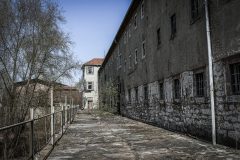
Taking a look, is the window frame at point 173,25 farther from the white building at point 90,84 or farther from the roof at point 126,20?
the white building at point 90,84

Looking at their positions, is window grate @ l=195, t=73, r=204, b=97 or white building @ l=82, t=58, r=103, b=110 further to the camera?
white building @ l=82, t=58, r=103, b=110

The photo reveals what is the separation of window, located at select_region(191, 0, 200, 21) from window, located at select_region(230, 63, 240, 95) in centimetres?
273

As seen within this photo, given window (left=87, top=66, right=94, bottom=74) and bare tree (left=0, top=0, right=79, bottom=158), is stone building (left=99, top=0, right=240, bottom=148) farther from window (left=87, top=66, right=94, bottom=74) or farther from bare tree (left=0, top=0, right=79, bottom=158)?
window (left=87, top=66, right=94, bottom=74)

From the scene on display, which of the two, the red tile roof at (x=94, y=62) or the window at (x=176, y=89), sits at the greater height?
the red tile roof at (x=94, y=62)

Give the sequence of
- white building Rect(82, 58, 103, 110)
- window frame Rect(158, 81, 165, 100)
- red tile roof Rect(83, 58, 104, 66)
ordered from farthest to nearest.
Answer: red tile roof Rect(83, 58, 104, 66) → white building Rect(82, 58, 103, 110) → window frame Rect(158, 81, 165, 100)

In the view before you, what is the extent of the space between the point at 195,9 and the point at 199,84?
2802 millimetres

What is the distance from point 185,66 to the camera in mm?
11211

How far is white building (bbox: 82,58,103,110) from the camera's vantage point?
58.7 metres

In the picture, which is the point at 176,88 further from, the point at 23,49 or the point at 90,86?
A: the point at 90,86

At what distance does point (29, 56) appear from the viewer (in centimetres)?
1488

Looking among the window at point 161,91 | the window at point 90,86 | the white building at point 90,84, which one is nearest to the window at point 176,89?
the window at point 161,91

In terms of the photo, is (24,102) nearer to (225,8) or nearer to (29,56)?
(29,56)

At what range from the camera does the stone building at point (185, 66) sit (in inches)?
313

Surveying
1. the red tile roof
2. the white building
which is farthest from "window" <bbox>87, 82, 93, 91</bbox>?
the red tile roof
